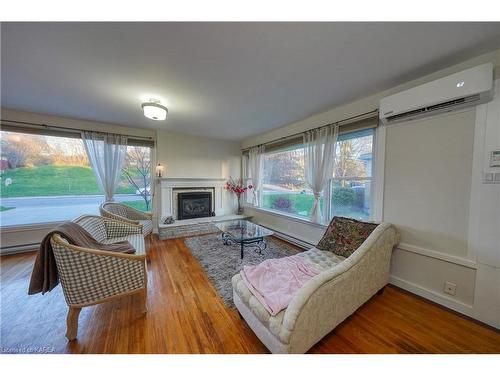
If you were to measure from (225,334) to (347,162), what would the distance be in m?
2.57

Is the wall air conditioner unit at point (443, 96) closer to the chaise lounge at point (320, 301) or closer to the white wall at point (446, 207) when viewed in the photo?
the white wall at point (446, 207)

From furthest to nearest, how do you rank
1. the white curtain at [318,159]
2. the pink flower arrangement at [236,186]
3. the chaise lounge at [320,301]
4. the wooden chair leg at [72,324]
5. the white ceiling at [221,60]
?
the pink flower arrangement at [236,186]
the white curtain at [318,159]
the wooden chair leg at [72,324]
the white ceiling at [221,60]
the chaise lounge at [320,301]

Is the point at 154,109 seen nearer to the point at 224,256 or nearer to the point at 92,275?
the point at 92,275

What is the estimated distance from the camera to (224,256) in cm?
269

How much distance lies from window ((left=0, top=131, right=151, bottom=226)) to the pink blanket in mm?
3504

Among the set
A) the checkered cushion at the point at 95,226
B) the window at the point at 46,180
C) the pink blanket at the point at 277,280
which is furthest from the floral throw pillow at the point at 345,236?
the window at the point at 46,180

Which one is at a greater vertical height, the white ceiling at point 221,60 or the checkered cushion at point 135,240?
the white ceiling at point 221,60

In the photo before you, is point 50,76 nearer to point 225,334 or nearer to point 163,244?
point 163,244

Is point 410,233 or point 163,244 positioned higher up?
point 410,233

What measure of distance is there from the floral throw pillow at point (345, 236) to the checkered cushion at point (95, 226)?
281 centimetres

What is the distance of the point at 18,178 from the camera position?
2875mm

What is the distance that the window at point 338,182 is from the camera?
2365mm

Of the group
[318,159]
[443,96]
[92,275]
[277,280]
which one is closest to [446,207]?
[443,96]
